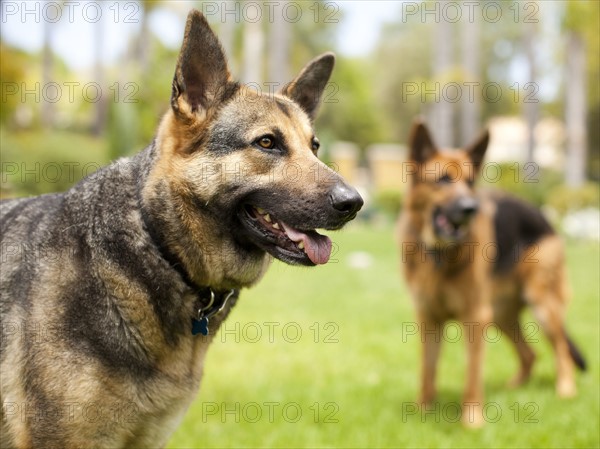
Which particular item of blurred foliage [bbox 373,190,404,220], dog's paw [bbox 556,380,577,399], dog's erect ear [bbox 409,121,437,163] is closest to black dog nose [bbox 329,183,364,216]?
dog's erect ear [bbox 409,121,437,163]

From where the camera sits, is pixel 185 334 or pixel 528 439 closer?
pixel 185 334

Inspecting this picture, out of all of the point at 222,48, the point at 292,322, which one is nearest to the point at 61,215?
the point at 222,48

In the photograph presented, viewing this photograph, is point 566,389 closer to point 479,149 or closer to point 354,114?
point 479,149

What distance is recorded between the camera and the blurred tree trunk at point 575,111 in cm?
2294

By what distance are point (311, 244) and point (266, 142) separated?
54 centimetres

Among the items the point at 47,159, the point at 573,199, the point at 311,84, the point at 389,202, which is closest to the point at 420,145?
the point at 311,84

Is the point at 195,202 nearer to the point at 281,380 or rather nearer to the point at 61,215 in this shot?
the point at 61,215

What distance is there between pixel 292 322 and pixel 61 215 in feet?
20.3

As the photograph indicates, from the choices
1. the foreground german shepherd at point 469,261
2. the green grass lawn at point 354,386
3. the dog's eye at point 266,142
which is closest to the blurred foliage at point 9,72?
the green grass lawn at point 354,386

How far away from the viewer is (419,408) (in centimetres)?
569

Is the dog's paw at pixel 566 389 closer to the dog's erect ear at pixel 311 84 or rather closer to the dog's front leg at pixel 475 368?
the dog's front leg at pixel 475 368

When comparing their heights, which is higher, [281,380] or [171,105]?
[171,105]

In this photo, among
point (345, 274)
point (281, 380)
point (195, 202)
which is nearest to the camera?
point (195, 202)

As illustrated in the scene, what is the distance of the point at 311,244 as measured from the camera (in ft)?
10.1
